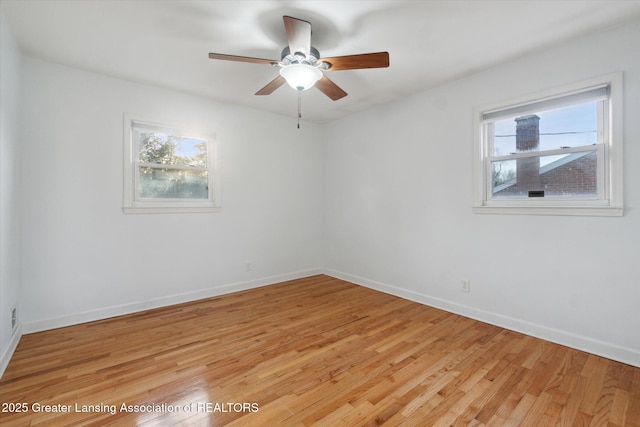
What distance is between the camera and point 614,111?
7.38 ft

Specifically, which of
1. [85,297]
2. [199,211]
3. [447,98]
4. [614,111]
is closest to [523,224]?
[614,111]

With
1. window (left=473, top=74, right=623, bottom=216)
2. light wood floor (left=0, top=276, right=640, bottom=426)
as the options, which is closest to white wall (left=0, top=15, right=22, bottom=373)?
light wood floor (left=0, top=276, right=640, bottom=426)

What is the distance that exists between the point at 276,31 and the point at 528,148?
2524mm

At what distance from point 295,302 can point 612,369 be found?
9.29 ft

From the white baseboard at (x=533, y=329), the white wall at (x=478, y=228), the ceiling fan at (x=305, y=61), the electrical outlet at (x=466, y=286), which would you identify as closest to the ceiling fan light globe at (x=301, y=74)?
the ceiling fan at (x=305, y=61)

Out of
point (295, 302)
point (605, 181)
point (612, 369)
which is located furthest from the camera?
point (295, 302)

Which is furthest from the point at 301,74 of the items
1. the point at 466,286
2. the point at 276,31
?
the point at 466,286

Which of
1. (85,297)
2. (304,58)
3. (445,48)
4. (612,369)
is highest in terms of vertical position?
(445,48)

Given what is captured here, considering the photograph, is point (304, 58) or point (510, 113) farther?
point (510, 113)

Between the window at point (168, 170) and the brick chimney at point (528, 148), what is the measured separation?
346 centimetres

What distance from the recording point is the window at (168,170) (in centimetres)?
327

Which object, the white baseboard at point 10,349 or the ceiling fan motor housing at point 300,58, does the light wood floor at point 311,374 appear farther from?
the ceiling fan motor housing at point 300,58

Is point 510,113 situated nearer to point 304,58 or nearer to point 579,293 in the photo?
point 579,293

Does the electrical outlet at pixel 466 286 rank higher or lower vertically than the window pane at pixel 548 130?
lower
